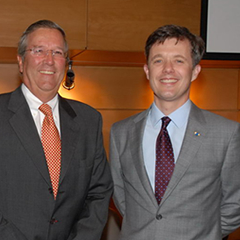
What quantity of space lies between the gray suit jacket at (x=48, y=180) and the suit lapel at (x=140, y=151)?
0.66 feet

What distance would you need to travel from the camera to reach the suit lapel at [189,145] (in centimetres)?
193

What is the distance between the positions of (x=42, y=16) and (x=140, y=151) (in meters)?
2.00

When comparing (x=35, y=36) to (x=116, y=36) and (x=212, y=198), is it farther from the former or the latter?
(x=116, y=36)

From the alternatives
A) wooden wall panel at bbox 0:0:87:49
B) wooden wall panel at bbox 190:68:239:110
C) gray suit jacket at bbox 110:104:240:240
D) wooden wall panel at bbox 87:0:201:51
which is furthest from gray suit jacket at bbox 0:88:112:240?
wooden wall panel at bbox 190:68:239:110

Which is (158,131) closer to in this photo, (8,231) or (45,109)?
(45,109)

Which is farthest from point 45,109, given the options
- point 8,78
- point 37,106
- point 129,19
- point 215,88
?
point 215,88

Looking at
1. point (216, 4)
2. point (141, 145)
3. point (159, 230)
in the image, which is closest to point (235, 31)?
point (216, 4)

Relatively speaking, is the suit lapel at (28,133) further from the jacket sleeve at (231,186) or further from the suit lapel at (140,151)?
the jacket sleeve at (231,186)

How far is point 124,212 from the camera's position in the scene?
2.23 metres

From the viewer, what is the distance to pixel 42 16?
3535 mm

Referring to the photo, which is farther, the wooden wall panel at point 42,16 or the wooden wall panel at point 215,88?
the wooden wall panel at point 215,88

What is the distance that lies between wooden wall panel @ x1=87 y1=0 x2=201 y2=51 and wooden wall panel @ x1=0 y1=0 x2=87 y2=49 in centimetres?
9

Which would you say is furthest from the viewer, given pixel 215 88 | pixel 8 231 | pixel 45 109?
pixel 215 88

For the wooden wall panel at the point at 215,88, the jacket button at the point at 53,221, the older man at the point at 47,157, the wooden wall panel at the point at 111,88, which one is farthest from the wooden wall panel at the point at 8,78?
the jacket button at the point at 53,221
